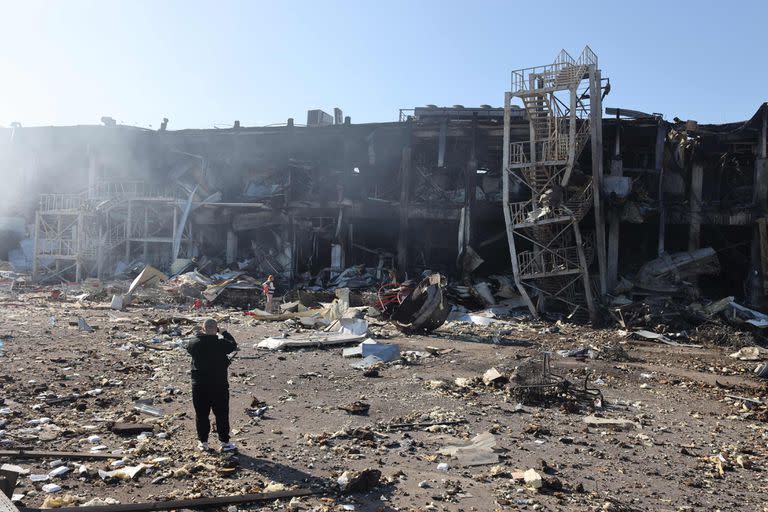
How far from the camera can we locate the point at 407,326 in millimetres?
15000

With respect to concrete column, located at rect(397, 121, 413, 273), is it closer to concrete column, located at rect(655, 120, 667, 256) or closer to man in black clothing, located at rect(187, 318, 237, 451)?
concrete column, located at rect(655, 120, 667, 256)

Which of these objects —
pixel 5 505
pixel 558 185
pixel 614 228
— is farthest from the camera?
pixel 614 228

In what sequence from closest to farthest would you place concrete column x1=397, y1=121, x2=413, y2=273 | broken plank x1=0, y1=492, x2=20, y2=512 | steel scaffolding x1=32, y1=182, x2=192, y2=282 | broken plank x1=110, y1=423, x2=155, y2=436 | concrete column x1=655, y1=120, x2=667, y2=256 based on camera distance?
broken plank x1=0, y1=492, x2=20, y2=512 → broken plank x1=110, y1=423, x2=155, y2=436 → concrete column x1=655, y1=120, x2=667, y2=256 → concrete column x1=397, y1=121, x2=413, y2=273 → steel scaffolding x1=32, y1=182, x2=192, y2=282

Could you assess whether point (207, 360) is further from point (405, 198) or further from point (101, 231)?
point (101, 231)

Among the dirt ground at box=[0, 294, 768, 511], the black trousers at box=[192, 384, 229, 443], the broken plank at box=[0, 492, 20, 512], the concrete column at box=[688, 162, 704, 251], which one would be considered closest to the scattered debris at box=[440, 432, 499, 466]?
the dirt ground at box=[0, 294, 768, 511]

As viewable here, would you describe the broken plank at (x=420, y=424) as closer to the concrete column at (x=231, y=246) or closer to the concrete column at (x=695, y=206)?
the concrete column at (x=695, y=206)

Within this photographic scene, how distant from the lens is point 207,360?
6.18m

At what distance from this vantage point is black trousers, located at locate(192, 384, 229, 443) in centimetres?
618

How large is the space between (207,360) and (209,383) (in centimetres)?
22

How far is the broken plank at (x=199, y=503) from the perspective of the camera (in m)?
4.56

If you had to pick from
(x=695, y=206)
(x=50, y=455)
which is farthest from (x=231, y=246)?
(x=50, y=455)

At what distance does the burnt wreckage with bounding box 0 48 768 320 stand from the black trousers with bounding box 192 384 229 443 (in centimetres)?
1009

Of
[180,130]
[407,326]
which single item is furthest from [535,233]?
[180,130]

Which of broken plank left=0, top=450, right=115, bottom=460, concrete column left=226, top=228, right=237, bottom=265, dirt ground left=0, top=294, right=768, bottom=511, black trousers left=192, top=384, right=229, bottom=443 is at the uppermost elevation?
concrete column left=226, top=228, right=237, bottom=265
